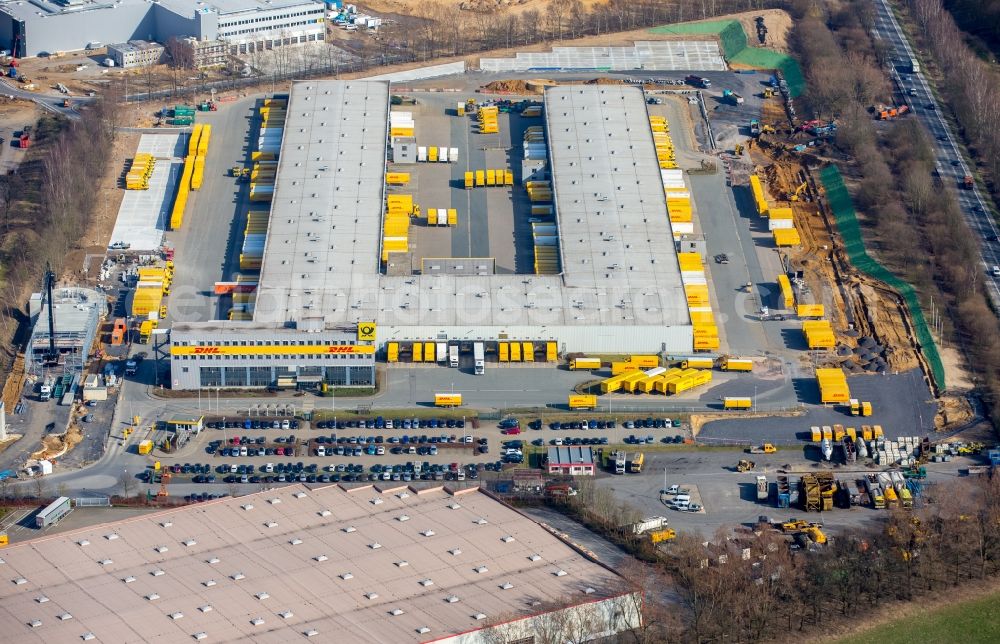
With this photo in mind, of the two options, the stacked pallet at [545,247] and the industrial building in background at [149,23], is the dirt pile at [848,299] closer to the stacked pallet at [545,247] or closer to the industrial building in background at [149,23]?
the stacked pallet at [545,247]

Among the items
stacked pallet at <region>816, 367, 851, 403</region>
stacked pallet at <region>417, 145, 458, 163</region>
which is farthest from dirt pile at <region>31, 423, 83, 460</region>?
stacked pallet at <region>816, 367, 851, 403</region>

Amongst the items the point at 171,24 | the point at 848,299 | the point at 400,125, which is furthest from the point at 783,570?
the point at 171,24

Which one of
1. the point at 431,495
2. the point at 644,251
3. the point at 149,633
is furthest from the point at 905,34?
the point at 149,633

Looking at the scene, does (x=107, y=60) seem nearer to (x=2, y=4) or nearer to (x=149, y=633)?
(x=2, y=4)

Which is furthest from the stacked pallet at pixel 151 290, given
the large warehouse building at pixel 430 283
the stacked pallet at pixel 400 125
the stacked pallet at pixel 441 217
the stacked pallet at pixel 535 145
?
the stacked pallet at pixel 535 145

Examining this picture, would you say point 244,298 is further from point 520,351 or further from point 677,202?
point 677,202
